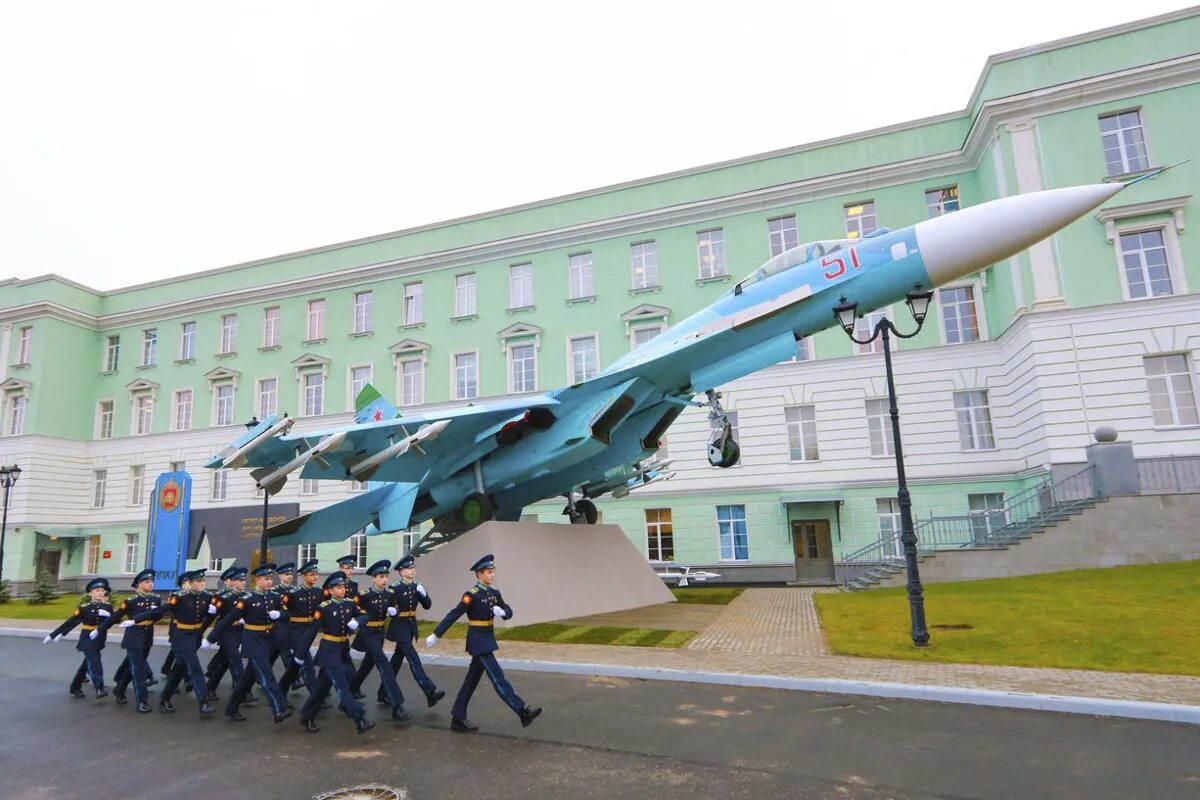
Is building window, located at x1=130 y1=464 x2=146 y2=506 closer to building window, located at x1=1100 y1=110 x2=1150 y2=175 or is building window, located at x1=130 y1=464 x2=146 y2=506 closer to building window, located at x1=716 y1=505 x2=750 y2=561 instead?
building window, located at x1=716 y1=505 x2=750 y2=561

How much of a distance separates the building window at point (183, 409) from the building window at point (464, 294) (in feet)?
50.8

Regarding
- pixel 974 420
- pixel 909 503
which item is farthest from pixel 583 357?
pixel 909 503

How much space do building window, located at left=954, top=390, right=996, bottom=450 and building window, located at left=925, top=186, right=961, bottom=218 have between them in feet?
22.0

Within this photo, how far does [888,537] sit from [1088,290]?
32.4 ft

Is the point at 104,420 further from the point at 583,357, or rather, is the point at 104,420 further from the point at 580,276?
the point at 580,276

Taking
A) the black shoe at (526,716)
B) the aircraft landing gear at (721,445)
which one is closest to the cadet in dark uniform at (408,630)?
the black shoe at (526,716)

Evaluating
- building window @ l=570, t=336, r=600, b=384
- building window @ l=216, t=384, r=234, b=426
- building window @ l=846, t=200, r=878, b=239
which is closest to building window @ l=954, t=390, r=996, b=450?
building window @ l=846, t=200, r=878, b=239

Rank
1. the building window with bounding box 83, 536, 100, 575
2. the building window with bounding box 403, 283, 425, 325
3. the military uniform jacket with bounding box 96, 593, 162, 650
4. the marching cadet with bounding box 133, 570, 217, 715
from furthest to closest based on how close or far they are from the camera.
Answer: the building window with bounding box 83, 536, 100, 575 < the building window with bounding box 403, 283, 425, 325 < the military uniform jacket with bounding box 96, 593, 162, 650 < the marching cadet with bounding box 133, 570, 217, 715

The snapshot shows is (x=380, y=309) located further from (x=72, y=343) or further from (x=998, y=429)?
(x=998, y=429)

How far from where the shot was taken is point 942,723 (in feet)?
22.9

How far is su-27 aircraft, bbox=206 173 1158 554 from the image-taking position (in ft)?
35.7

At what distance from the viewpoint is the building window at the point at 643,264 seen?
2784 centimetres

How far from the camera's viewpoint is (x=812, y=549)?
2477 centimetres

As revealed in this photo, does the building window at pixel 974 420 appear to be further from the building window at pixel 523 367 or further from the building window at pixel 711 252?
the building window at pixel 523 367
